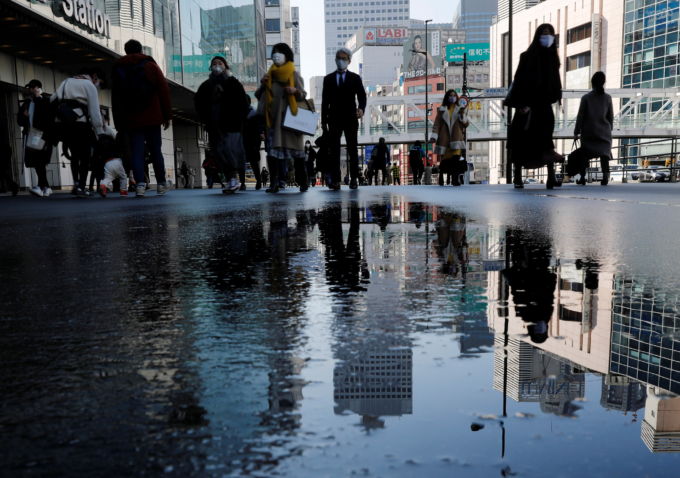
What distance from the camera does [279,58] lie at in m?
10.9

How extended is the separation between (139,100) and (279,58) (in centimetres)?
230

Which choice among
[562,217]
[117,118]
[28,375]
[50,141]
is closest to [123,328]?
[28,375]

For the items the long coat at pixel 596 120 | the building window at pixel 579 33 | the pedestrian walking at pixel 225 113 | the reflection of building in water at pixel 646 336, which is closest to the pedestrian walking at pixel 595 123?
the long coat at pixel 596 120

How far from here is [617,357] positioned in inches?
48.4

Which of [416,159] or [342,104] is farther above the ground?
[342,104]

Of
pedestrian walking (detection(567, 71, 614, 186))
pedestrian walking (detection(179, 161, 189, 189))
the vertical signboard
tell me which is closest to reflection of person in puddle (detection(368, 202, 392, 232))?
pedestrian walking (detection(567, 71, 614, 186))

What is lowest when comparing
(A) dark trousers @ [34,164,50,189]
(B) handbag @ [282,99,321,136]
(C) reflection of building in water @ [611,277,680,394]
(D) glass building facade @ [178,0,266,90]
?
(C) reflection of building in water @ [611,277,680,394]

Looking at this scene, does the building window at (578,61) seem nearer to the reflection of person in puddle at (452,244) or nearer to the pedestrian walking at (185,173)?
the pedestrian walking at (185,173)

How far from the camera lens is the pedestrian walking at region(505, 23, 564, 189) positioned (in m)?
10.5

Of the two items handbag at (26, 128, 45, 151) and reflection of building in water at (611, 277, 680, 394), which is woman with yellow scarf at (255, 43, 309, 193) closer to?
handbag at (26, 128, 45, 151)

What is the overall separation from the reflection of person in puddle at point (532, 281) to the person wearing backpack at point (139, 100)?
7.71m

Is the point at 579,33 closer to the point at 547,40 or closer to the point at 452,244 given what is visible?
the point at 547,40

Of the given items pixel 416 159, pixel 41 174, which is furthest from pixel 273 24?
pixel 41 174

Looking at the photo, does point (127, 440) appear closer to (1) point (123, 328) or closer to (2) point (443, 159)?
(1) point (123, 328)
